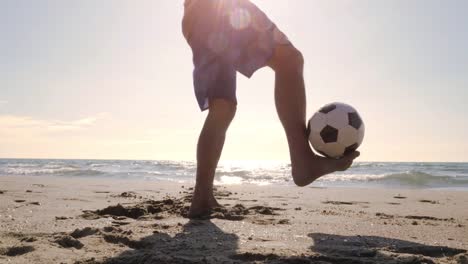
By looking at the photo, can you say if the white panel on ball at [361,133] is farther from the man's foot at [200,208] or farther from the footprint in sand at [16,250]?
the footprint in sand at [16,250]

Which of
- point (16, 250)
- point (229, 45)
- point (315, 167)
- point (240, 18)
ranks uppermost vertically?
point (240, 18)

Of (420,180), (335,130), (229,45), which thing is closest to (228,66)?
(229,45)

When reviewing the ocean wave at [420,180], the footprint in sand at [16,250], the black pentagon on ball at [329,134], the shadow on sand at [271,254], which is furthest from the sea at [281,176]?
the footprint in sand at [16,250]

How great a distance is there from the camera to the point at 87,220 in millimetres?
2395

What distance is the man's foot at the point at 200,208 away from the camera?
2589 mm

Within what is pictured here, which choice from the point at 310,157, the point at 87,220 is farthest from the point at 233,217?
the point at 87,220

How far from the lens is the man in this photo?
7.96ft

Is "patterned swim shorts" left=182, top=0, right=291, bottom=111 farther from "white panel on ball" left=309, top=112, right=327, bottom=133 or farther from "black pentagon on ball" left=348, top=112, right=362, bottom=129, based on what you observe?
"black pentagon on ball" left=348, top=112, right=362, bottom=129

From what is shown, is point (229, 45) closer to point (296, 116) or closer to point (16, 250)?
point (296, 116)

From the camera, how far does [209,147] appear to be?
2.62 meters

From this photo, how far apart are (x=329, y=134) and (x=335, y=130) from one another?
0.15ft

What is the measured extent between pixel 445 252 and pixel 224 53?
1.52 metres

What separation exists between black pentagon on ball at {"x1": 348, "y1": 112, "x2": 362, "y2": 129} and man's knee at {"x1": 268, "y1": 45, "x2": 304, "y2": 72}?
38 centimetres

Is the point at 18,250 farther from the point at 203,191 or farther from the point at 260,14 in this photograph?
the point at 260,14
